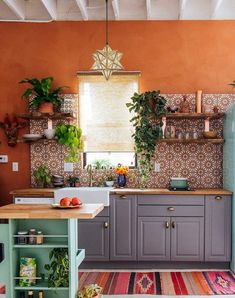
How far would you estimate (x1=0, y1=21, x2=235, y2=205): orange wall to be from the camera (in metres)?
5.38

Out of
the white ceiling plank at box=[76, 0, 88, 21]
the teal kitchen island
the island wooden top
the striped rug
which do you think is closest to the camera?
the island wooden top

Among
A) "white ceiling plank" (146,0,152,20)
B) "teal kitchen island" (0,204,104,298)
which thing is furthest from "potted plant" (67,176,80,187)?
"white ceiling plank" (146,0,152,20)

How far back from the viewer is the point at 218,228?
4.78m

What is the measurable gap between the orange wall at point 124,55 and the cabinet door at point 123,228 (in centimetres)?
145

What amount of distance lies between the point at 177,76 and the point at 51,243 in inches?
124

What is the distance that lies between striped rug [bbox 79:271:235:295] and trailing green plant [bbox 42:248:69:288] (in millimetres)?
1080

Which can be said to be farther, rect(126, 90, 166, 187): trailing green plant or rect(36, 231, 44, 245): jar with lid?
rect(126, 90, 166, 187): trailing green plant

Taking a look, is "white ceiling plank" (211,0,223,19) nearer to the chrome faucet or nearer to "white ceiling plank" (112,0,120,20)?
"white ceiling plank" (112,0,120,20)

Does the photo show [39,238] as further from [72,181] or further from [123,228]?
[72,181]

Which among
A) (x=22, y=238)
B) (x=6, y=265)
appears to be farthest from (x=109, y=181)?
(x=6, y=265)

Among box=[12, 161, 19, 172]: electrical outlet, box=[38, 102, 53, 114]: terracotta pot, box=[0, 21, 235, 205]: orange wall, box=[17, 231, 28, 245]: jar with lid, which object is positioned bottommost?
box=[17, 231, 28, 245]: jar with lid

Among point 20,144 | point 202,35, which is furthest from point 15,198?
point 202,35

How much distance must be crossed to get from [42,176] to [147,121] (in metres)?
1.61

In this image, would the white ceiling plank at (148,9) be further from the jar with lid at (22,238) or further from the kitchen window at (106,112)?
the jar with lid at (22,238)
